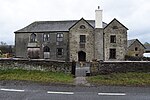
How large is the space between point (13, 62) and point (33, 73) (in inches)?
90.2

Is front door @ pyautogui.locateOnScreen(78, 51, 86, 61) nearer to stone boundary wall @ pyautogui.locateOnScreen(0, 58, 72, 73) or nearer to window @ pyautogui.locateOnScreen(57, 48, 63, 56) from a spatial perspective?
window @ pyautogui.locateOnScreen(57, 48, 63, 56)

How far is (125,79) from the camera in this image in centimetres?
1617

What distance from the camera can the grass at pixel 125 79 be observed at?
1489 cm

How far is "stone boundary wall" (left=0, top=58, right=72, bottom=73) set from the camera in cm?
1936

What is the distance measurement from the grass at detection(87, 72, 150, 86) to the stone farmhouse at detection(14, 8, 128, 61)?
25.8 meters

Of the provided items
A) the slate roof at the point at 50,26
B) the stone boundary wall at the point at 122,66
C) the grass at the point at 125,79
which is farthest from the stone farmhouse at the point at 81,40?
the grass at the point at 125,79

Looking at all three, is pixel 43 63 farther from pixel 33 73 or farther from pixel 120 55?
pixel 120 55

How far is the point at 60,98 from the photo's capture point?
1090 centimetres

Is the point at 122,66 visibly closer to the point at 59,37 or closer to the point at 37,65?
the point at 37,65

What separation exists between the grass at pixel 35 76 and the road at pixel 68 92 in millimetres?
1774

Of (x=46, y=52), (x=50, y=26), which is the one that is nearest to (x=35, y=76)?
(x=46, y=52)

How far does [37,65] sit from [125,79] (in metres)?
6.78


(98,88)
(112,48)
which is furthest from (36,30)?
(98,88)

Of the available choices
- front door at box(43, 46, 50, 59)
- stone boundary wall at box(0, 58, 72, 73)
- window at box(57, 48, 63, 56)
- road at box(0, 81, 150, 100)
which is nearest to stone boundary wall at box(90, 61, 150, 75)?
stone boundary wall at box(0, 58, 72, 73)
